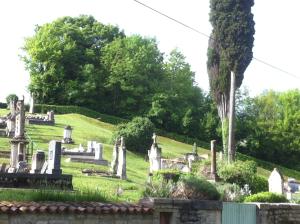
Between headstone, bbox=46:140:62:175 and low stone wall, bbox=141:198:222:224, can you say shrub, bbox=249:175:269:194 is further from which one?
low stone wall, bbox=141:198:222:224

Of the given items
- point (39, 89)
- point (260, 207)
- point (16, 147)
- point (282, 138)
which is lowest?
point (260, 207)

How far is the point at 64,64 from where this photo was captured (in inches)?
2896

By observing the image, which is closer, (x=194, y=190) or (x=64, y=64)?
(x=194, y=190)

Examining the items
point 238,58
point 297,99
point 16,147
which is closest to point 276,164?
point 297,99

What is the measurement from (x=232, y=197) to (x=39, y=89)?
5814 cm

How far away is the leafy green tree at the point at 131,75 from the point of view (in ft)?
238

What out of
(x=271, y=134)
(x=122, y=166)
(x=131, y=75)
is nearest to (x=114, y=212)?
(x=122, y=166)

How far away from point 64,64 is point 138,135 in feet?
105

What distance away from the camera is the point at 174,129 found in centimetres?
7188

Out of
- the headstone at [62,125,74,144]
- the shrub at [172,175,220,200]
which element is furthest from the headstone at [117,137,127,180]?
the shrub at [172,175,220,200]

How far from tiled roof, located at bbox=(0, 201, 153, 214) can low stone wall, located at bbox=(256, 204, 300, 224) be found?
14.8 feet

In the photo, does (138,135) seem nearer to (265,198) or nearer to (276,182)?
(276,182)

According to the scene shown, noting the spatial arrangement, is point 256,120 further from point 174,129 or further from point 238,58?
point 238,58

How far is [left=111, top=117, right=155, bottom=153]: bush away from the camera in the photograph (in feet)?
145
